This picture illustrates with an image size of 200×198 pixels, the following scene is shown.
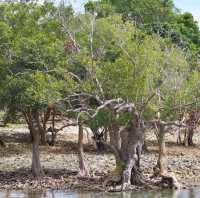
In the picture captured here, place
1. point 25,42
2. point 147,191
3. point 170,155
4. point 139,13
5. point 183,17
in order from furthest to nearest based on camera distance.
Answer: point 183,17 → point 139,13 → point 170,155 → point 25,42 → point 147,191

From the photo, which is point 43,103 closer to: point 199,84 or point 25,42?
point 25,42

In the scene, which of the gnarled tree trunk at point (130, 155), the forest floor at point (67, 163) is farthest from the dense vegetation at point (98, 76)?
the forest floor at point (67, 163)

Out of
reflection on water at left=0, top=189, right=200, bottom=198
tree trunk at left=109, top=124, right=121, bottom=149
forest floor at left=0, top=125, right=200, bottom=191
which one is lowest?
reflection on water at left=0, top=189, right=200, bottom=198

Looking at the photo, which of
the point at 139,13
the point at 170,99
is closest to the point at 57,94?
the point at 170,99

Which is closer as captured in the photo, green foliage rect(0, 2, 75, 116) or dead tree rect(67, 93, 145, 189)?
dead tree rect(67, 93, 145, 189)

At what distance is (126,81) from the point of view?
96.8 feet

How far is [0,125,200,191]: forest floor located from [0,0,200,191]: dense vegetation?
1.25m

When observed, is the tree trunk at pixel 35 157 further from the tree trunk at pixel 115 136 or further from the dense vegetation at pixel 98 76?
the tree trunk at pixel 115 136

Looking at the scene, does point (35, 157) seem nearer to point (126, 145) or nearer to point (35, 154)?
point (35, 154)

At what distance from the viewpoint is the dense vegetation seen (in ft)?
96.7

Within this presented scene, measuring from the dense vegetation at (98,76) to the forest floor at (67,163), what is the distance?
1.25 meters

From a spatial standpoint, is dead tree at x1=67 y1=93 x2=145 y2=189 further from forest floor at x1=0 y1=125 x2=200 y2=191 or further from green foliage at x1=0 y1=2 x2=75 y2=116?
green foliage at x1=0 y1=2 x2=75 y2=116

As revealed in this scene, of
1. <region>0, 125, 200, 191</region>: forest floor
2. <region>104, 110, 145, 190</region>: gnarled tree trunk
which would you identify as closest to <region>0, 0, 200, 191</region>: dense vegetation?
<region>104, 110, 145, 190</region>: gnarled tree trunk

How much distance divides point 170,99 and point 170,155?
13.9m
